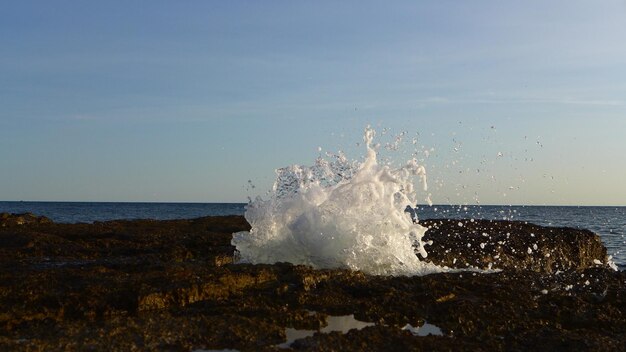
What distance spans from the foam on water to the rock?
1.64 meters

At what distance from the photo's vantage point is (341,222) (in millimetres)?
12844

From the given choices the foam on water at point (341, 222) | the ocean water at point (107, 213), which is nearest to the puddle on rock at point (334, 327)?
the foam on water at point (341, 222)

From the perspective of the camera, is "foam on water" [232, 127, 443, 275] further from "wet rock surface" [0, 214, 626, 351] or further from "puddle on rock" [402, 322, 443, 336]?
"puddle on rock" [402, 322, 443, 336]

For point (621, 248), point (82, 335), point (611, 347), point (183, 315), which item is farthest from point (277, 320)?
point (621, 248)

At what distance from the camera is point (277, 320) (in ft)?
25.6

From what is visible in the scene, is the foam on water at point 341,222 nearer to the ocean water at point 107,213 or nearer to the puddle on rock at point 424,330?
the puddle on rock at point 424,330

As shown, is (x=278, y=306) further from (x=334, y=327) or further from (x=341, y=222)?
(x=341, y=222)

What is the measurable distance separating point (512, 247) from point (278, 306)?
10941 millimetres

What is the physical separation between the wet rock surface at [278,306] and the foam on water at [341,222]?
1046mm

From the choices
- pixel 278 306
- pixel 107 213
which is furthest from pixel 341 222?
pixel 107 213

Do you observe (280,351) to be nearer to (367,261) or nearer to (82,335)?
(82,335)

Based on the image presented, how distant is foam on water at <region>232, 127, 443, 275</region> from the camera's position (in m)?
12.5

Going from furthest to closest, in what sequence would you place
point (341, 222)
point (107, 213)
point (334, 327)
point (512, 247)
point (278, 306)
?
point (107, 213), point (512, 247), point (341, 222), point (278, 306), point (334, 327)

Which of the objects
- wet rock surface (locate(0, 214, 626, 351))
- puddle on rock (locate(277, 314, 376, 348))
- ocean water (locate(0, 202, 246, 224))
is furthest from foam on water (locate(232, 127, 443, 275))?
ocean water (locate(0, 202, 246, 224))
